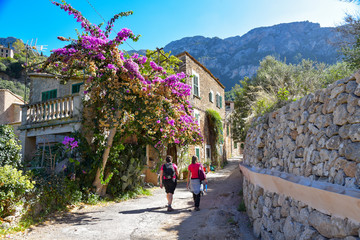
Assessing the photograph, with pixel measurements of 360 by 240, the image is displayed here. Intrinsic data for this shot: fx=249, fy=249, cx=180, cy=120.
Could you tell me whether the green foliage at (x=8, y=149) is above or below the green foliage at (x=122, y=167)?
above

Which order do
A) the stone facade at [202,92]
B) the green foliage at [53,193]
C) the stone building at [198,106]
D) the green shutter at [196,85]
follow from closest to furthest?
the green foliage at [53,193] → the stone building at [198,106] → the stone facade at [202,92] → the green shutter at [196,85]

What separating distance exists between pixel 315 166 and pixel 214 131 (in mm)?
15514

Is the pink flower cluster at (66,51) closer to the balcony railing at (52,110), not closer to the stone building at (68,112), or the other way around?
the stone building at (68,112)

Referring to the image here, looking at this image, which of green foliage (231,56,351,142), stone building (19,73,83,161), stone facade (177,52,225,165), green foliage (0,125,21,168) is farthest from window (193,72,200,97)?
green foliage (0,125,21,168)

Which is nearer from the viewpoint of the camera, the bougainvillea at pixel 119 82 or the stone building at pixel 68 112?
the bougainvillea at pixel 119 82

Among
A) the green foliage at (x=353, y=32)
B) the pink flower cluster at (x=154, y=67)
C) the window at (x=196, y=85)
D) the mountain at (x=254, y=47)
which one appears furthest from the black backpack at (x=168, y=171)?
the mountain at (x=254, y=47)

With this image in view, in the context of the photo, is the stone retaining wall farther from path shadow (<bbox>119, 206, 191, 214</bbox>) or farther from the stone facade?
the stone facade

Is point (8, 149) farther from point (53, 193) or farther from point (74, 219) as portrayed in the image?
point (74, 219)

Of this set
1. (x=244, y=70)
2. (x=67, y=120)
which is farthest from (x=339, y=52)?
(x=244, y=70)

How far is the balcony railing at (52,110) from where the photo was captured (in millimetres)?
9180

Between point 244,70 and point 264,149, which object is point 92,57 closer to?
point 264,149

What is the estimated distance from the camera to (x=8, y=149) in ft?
22.7

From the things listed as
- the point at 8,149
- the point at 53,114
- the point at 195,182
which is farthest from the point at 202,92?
the point at 8,149

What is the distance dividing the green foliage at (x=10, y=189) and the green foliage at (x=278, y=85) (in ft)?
19.8
